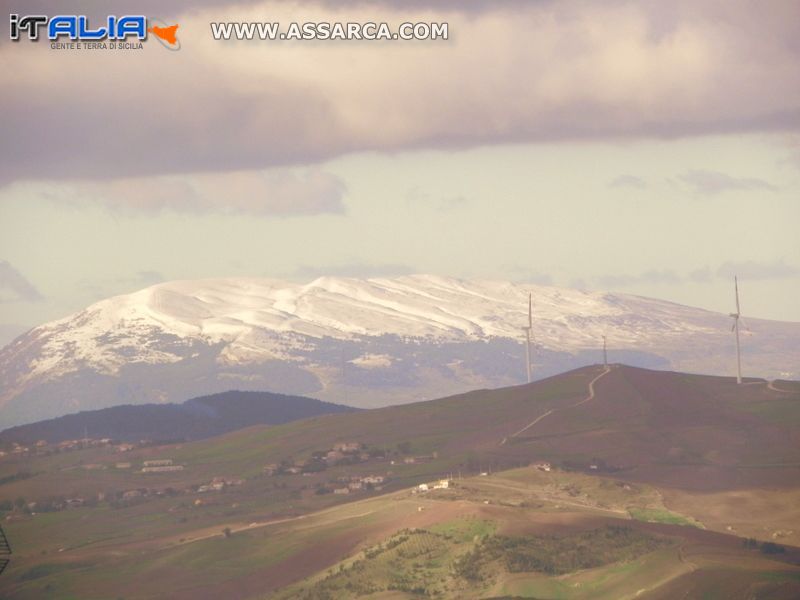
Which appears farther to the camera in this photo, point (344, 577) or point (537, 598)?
point (344, 577)

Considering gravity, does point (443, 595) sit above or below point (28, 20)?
below

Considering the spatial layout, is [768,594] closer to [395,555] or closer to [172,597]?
[395,555]

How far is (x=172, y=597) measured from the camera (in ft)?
652

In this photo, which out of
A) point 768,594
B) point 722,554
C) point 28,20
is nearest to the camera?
point 768,594

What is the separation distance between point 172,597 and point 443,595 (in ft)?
99.3

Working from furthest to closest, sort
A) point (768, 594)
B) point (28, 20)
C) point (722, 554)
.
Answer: point (722, 554)
point (28, 20)
point (768, 594)

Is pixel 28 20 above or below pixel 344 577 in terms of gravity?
above

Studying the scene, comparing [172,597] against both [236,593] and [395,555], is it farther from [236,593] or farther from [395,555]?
[395,555]

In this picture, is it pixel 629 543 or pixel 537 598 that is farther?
pixel 629 543

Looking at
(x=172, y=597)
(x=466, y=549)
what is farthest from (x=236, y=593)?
(x=466, y=549)

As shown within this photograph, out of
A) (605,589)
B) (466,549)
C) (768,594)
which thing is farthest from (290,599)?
(768,594)

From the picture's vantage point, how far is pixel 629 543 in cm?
19812

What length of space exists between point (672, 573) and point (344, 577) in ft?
110

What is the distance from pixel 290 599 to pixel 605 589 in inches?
1260
